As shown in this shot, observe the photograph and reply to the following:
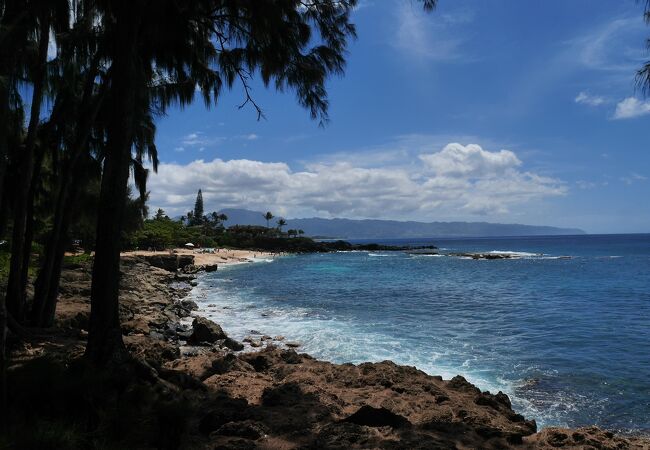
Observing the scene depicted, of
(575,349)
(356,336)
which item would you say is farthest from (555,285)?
(356,336)

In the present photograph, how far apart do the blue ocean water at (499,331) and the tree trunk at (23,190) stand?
7511mm

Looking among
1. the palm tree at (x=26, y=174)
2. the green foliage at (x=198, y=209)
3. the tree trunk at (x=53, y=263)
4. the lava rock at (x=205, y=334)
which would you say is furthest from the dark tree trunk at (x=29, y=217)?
the green foliage at (x=198, y=209)

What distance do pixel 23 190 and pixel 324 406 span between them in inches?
282

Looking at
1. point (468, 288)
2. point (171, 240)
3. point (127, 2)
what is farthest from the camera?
point (171, 240)

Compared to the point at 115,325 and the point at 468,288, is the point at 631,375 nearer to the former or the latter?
the point at 115,325

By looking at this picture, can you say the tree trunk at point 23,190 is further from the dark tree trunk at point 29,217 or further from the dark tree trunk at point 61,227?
the dark tree trunk at point 61,227

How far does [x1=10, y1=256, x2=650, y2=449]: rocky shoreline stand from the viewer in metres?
5.16

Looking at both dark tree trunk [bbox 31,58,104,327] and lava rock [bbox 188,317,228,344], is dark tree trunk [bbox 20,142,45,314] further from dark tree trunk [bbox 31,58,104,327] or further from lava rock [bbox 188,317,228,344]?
lava rock [bbox 188,317,228,344]

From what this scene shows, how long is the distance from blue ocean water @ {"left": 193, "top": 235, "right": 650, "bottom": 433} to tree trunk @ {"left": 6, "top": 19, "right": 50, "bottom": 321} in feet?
24.6

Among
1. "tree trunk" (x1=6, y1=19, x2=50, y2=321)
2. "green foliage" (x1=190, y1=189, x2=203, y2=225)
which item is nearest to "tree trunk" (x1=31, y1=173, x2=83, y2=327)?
"tree trunk" (x1=6, y1=19, x2=50, y2=321)

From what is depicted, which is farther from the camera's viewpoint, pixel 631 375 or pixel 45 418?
pixel 631 375

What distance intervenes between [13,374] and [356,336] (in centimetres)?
1175

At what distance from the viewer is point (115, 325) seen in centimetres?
577

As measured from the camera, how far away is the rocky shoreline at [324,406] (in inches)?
203
